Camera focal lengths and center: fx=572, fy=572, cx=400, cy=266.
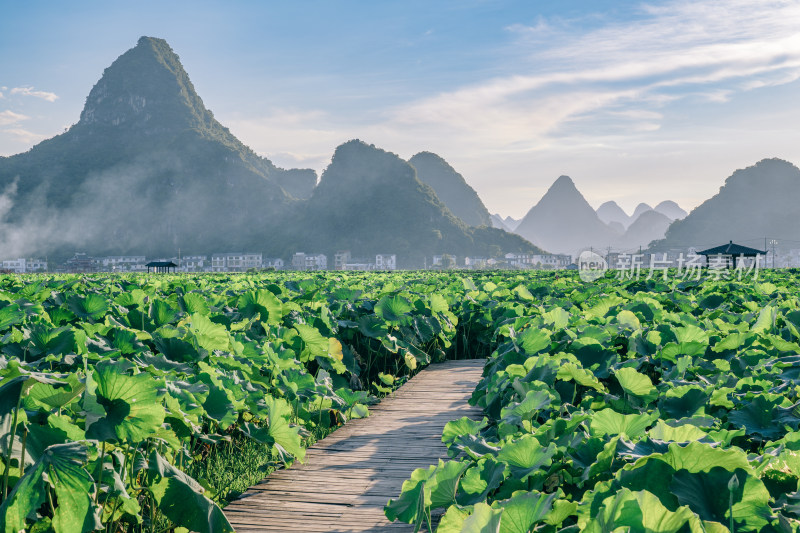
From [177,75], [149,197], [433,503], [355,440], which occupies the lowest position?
[355,440]

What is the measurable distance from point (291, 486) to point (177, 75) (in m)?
140

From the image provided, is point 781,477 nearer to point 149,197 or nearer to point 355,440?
point 355,440

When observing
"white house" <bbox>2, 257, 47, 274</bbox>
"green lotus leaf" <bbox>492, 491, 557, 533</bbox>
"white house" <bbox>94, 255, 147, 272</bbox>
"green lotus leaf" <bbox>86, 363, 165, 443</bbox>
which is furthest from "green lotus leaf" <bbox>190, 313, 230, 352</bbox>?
"white house" <bbox>2, 257, 47, 274</bbox>

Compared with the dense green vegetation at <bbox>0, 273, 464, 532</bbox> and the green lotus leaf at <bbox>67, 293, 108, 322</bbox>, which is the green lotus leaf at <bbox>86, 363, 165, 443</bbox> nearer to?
the dense green vegetation at <bbox>0, 273, 464, 532</bbox>

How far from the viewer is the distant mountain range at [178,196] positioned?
104312 mm

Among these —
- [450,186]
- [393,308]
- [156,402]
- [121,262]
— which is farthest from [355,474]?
[450,186]

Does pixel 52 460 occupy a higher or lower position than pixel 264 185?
lower

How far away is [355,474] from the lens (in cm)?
341

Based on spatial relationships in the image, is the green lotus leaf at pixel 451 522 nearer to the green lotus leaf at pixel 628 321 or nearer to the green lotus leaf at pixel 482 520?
the green lotus leaf at pixel 482 520

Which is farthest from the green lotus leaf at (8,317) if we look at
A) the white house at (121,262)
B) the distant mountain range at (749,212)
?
the distant mountain range at (749,212)

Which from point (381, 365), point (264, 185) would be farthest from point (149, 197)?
point (381, 365)

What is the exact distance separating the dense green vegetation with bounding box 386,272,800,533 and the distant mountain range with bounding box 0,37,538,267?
10525 cm

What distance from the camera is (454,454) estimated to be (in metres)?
2.54

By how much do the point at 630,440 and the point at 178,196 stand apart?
119m
